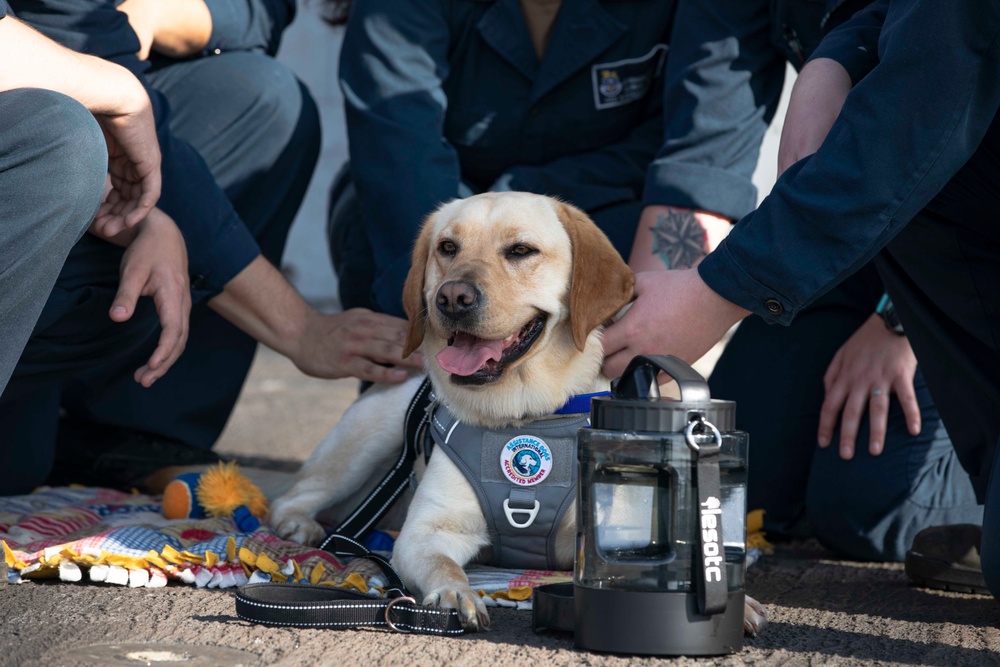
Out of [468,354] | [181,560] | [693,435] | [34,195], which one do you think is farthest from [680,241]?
[34,195]

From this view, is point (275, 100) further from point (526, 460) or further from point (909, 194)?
point (909, 194)

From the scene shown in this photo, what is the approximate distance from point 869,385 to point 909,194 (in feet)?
3.77

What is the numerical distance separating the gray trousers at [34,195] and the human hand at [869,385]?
2.08 metres

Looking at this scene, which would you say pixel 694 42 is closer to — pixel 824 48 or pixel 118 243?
pixel 824 48

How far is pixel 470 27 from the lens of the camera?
3424 mm

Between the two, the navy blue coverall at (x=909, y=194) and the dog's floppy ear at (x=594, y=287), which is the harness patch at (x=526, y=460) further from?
the navy blue coverall at (x=909, y=194)

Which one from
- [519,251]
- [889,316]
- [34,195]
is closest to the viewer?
[34,195]

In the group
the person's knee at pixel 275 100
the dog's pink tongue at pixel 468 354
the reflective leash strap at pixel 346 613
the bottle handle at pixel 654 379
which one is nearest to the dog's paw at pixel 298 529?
the dog's pink tongue at pixel 468 354

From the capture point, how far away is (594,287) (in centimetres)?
235

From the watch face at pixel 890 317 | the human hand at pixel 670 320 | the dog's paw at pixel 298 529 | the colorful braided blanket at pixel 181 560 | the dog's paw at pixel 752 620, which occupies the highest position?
the watch face at pixel 890 317

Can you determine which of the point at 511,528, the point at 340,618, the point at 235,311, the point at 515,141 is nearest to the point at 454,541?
the point at 511,528

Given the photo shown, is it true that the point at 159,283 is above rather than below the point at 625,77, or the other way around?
below

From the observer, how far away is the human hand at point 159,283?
8.20 feet

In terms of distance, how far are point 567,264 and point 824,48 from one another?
806 millimetres
